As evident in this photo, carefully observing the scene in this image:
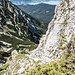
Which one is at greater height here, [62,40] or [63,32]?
[63,32]

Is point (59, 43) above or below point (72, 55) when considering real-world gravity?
above

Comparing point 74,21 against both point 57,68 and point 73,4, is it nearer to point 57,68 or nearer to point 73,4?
point 73,4

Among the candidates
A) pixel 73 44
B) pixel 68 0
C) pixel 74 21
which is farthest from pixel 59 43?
pixel 68 0

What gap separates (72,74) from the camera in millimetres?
23391

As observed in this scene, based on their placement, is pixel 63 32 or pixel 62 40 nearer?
pixel 62 40

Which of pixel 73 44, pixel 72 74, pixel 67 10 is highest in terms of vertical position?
pixel 67 10

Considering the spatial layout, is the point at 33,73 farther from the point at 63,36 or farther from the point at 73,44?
the point at 63,36

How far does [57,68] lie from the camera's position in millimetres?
25891

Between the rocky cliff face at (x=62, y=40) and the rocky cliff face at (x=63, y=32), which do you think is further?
the rocky cliff face at (x=63, y=32)

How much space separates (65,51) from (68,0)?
102 feet

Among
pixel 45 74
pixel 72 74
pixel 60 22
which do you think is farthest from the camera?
pixel 60 22

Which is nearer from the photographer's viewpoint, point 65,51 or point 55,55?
point 65,51

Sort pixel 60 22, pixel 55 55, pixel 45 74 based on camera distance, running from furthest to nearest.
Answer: pixel 60 22, pixel 55 55, pixel 45 74

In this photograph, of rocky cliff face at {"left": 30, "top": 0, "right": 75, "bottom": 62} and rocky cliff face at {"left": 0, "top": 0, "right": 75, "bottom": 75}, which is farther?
rocky cliff face at {"left": 30, "top": 0, "right": 75, "bottom": 62}
